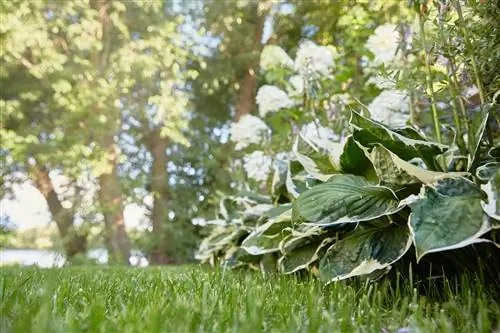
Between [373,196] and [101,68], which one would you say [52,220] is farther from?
[373,196]

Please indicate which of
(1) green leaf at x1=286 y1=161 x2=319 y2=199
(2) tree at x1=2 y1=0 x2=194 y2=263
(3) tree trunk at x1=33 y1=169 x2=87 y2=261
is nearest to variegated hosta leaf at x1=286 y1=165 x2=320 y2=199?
(1) green leaf at x1=286 y1=161 x2=319 y2=199

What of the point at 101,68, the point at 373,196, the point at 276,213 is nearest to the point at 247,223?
the point at 276,213

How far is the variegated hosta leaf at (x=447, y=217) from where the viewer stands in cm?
94

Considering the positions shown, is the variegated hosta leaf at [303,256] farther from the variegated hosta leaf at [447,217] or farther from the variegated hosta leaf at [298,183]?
the variegated hosta leaf at [447,217]

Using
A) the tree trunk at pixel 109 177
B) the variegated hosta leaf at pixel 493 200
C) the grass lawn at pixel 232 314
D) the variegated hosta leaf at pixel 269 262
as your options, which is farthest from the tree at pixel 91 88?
the variegated hosta leaf at pixel 493 200

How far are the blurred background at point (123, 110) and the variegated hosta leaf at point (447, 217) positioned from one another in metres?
4.02

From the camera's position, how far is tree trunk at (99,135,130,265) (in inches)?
242

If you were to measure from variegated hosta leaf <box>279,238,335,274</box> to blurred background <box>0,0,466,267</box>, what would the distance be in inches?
150

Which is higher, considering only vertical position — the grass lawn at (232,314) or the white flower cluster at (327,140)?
the white flower cluster at (327,140)

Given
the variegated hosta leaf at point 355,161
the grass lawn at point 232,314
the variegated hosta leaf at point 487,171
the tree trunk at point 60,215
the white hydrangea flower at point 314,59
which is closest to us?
the grass lawn at point 232,314

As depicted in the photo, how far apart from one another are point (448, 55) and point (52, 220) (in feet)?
21.7

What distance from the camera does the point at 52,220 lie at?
6793 mm

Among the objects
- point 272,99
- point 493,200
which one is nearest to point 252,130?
point 272,99

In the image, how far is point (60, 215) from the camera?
640 centimetres
